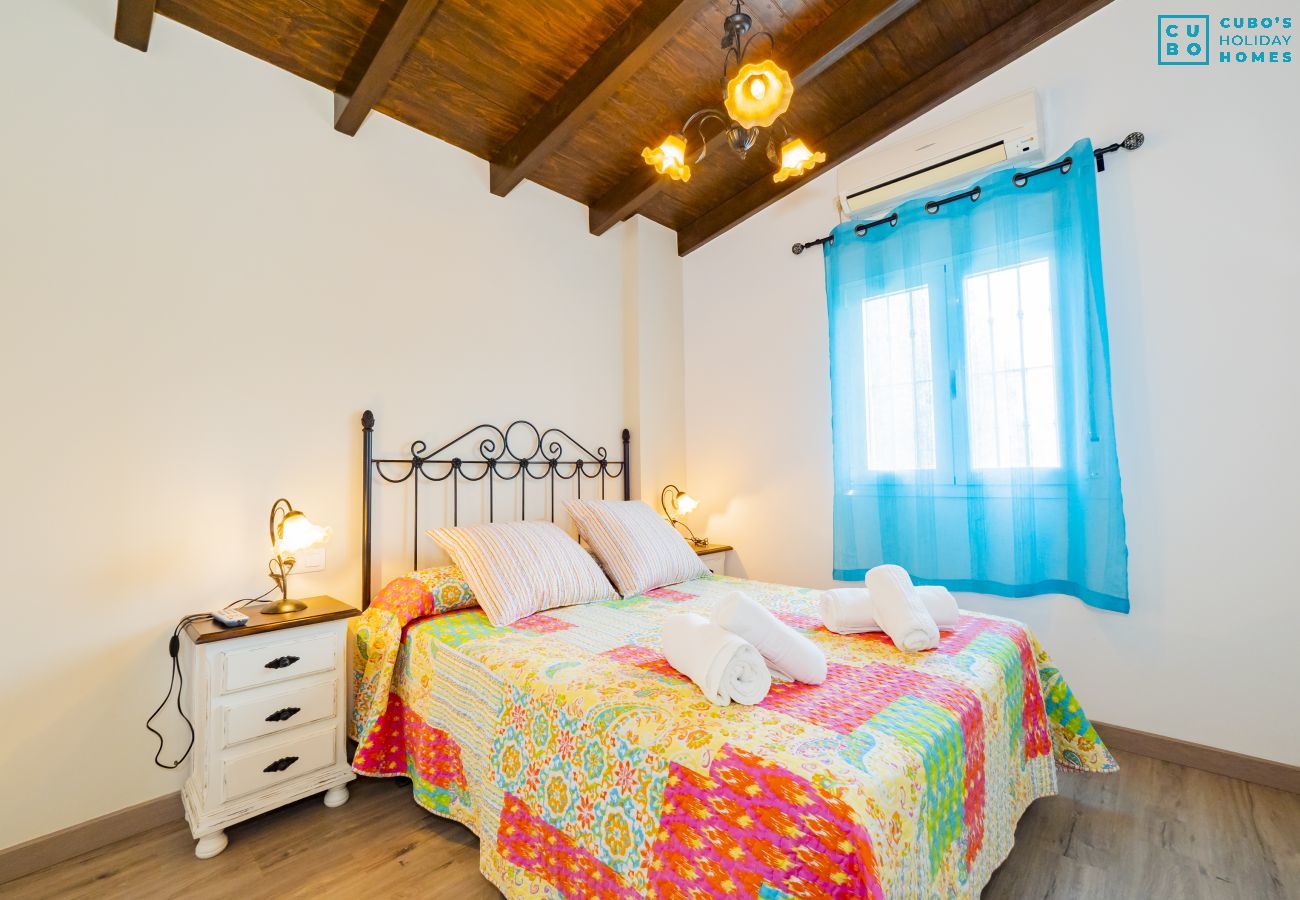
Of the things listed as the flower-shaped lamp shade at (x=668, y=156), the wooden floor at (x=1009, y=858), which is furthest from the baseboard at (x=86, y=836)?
the flower-shaped lamp shade at (x=668, y=156)

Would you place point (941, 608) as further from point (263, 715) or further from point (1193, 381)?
point (263, 715)

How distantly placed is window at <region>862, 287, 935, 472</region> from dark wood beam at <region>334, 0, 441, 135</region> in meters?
2.27

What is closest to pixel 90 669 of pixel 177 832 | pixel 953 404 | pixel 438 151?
pixel 177 832

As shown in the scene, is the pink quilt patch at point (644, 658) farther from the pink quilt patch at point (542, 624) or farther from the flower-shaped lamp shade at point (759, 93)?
the flower-shaped lamp shade at point (759, 93)

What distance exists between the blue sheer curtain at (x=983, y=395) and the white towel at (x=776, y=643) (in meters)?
1.55

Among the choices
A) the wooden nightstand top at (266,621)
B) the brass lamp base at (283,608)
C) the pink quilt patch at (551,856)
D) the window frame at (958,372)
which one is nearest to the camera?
the pink quilt patch at (551,856)

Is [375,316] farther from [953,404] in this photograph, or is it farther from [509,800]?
[953,404]

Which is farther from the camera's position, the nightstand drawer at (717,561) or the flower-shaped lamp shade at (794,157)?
the nightstand drawer at (717,561)

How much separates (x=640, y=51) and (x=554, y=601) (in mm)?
2122

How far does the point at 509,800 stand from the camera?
4.86 ft

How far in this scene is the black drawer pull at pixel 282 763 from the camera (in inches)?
71.7

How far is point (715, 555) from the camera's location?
3.41 m

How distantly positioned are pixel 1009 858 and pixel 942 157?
2753mm

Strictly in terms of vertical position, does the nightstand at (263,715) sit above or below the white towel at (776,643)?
below
